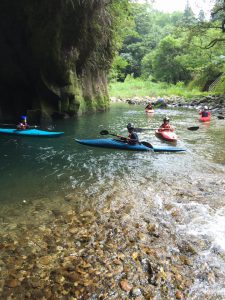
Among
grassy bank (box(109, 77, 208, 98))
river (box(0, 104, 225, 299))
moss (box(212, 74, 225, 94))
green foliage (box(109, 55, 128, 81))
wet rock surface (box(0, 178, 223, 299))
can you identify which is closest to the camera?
wet rock surface (box(0, 178, 223, 299))

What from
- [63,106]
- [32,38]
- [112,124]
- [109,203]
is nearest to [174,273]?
[109,203]

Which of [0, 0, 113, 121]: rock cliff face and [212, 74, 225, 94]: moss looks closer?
[0, 0, 113, 121]: rock cliff face

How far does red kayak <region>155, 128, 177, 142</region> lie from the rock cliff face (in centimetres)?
586

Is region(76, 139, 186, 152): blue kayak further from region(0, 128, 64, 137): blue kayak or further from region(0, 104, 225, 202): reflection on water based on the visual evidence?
region(0, 128, 64, 137): blue kayak

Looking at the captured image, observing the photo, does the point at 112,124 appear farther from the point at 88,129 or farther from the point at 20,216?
the point at 20,216

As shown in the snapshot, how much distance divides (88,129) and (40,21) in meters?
5.15

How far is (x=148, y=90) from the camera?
39156 mm

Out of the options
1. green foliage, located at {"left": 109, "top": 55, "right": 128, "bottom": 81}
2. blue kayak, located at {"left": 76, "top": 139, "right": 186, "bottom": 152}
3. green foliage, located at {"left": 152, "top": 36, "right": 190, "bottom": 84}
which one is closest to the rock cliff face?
blue kayak, located at {"left": 76, "top": 139, "right": 186, "bottom": 152}

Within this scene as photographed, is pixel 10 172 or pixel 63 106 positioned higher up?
pixel 63 106

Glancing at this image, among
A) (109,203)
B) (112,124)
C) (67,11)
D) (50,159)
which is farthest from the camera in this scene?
(112,124)

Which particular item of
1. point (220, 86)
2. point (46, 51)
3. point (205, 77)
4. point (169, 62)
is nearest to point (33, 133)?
point (46, 51)

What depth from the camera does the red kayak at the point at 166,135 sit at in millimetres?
11297

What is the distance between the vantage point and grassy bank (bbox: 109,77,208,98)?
33969 mm

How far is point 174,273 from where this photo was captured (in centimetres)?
361
